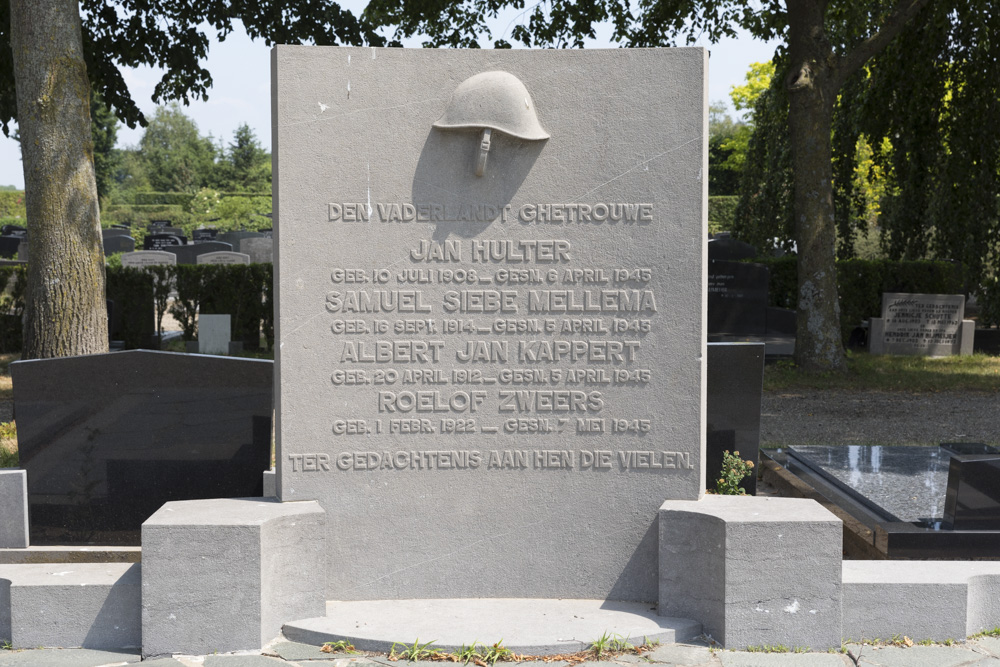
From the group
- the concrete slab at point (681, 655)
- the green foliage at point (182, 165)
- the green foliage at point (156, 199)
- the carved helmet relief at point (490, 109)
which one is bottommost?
the concrete slab at point (681, 655)

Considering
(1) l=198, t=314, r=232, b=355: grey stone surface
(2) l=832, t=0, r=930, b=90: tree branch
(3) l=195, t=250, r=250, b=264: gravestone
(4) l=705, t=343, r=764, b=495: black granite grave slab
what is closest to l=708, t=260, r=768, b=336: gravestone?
(2) l=832, t=0, r=930, b=90: tree branch

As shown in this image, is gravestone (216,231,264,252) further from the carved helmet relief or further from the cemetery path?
the carved helmet relief

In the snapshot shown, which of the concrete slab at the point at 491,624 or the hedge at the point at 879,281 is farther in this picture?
the hedge at the point at 879,281

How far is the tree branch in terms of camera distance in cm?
1112

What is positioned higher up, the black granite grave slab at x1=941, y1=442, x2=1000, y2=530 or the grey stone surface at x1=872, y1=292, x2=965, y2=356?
the grey stone surface at x1=872, y1=292, x2=965, y2=356

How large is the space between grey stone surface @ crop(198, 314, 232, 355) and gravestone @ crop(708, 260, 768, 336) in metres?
6.75

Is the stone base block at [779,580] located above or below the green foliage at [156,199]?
below

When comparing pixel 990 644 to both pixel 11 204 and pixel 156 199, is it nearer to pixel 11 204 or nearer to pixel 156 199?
pixel 11 204

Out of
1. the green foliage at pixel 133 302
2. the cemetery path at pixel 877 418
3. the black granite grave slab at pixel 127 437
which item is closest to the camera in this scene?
the black granite grave slab at pixel 127 437

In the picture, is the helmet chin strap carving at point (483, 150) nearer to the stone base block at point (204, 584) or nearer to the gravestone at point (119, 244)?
the stone base block at point (204, 584)

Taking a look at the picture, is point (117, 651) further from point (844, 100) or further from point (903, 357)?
point (844, 100)

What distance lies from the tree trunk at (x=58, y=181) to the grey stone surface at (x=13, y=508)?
366 cm

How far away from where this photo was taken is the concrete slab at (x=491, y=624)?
11.6 feet

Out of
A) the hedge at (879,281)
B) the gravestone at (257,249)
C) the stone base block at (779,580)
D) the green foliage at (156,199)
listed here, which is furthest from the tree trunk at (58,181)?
the green foliage at (156,199)
